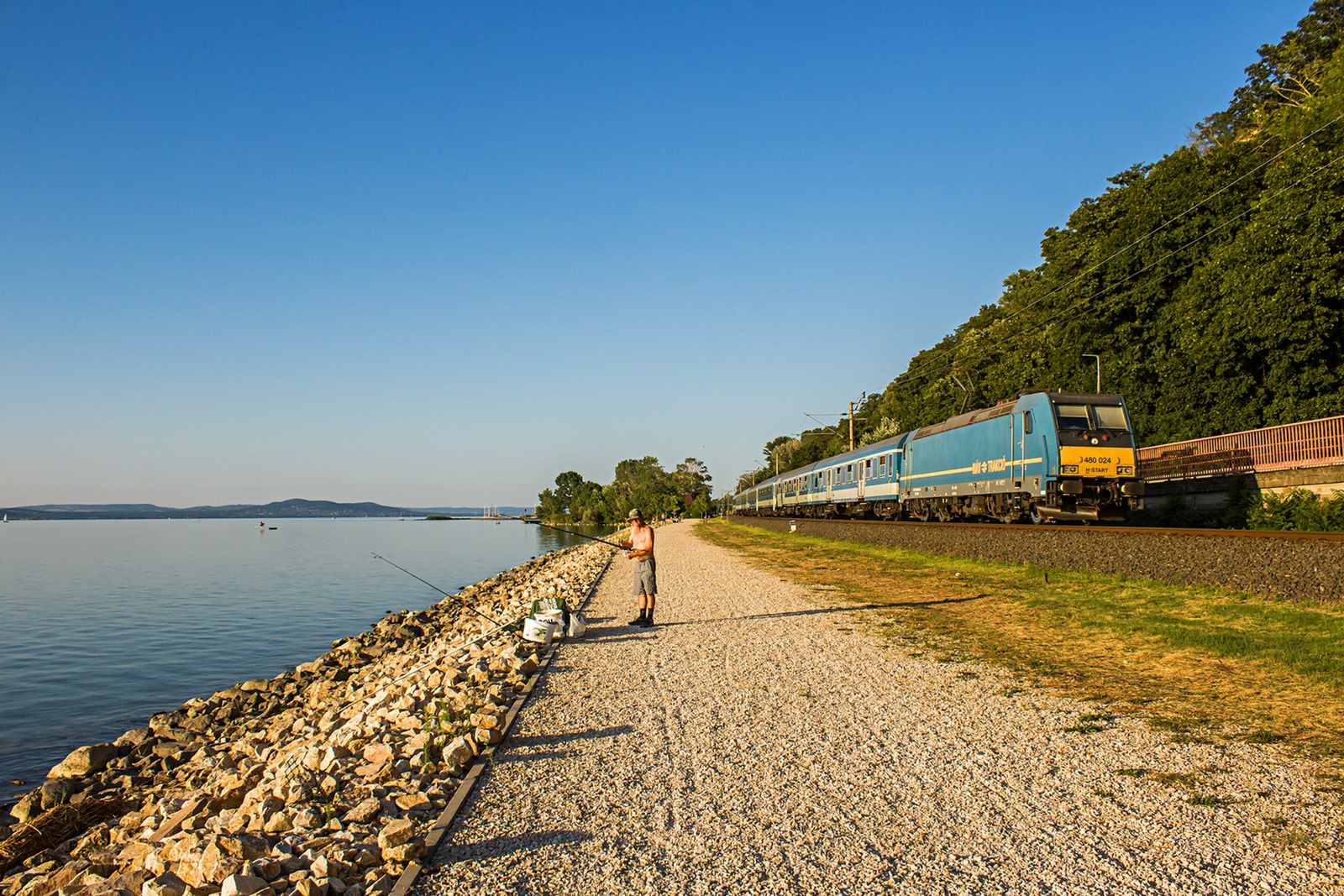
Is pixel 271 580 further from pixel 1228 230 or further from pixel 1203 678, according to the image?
pixel 1228 230

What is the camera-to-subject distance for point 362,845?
4957 millimetres

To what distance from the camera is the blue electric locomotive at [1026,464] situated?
2041 cm

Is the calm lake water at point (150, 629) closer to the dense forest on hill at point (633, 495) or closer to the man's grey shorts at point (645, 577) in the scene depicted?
the man's grey shorts at point (645, 577)

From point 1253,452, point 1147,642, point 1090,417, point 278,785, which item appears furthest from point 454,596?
point 1253,452

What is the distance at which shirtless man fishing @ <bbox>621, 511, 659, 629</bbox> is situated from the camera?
12883 millimetres

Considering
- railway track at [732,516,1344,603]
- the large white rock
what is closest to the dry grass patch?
railway track at [732,516,1344,603]

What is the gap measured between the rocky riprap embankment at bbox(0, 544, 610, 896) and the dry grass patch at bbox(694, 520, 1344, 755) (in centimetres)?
574

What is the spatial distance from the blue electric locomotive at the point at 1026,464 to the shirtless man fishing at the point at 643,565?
477 inches

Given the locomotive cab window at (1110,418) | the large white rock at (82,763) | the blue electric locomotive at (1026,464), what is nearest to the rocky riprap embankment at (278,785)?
the large white rock at (82,763)

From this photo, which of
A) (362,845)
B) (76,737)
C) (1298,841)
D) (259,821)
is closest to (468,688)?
(259,821)

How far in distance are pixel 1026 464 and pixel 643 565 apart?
13.1 meters

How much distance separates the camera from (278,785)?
262 inches

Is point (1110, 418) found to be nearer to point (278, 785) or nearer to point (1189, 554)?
point (1189, 554)

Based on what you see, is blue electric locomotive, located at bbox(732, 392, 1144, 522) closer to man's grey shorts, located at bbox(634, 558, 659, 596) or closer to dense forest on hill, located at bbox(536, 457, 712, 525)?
man's grey shorts, located at bbox(634, 558, 659, 596)
